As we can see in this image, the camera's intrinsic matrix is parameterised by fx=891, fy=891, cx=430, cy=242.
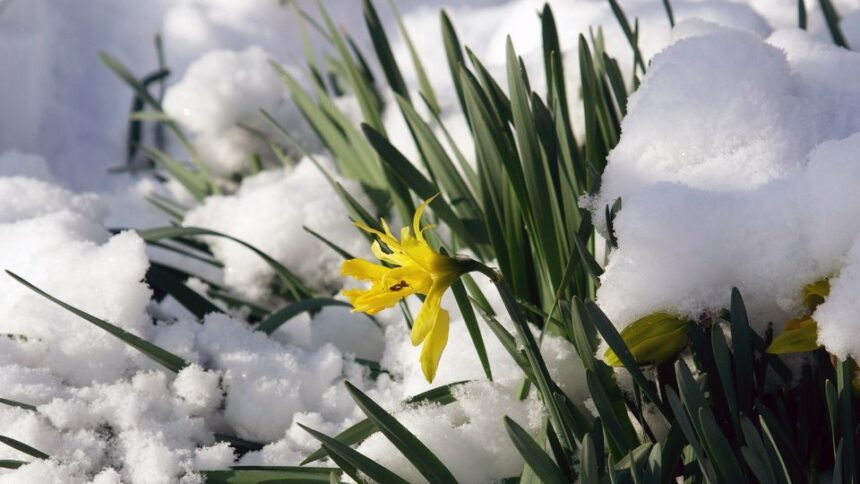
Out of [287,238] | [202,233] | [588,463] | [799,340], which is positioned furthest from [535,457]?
[287,238]

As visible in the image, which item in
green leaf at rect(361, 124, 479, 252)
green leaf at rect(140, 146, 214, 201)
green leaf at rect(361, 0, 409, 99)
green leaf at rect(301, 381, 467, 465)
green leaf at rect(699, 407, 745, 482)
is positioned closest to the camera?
green leaf at rect(699, 407, 745, 482)

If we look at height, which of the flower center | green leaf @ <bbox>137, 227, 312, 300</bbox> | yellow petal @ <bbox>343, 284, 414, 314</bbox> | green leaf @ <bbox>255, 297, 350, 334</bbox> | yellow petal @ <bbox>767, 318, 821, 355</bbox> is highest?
green leaf @ <bbox>137, 227, 312, 300</bbox>

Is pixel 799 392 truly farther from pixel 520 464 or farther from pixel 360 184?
pixel 360 184

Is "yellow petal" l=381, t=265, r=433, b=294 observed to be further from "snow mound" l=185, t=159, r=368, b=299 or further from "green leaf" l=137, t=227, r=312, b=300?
"snow mound" l=185, t=159, r=368, b=299

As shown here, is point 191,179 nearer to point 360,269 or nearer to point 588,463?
point 360,269

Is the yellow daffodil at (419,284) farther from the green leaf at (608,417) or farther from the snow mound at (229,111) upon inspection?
the snow mound at (229,111)

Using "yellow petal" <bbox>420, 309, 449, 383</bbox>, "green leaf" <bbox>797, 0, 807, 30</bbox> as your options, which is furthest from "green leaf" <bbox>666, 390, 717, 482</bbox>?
"green leaf" <bbox>797, 0, 807, 30</bbox>
